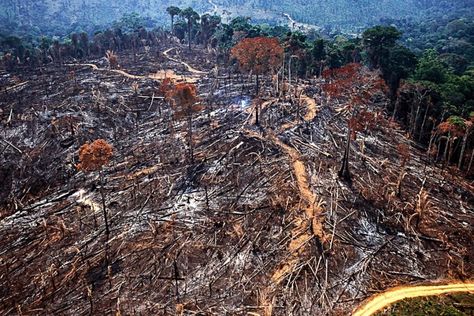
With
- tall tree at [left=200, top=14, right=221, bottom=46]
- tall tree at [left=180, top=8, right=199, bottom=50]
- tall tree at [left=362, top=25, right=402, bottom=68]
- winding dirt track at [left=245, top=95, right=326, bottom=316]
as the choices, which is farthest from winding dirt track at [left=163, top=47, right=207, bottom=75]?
winding dirt track at [left=245, top=95, right=326, bottom=316]

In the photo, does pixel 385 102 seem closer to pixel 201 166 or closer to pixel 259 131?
pixel 259 131

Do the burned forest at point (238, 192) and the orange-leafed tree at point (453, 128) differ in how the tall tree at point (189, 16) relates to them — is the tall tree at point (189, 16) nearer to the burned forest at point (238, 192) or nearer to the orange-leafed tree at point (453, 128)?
the burned forest at point (238, 192)

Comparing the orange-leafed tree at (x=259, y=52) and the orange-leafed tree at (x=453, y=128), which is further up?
the orange-leafed tree at (x=259, y=52)

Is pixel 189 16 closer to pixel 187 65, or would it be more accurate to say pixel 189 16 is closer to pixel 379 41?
pixel 187 65

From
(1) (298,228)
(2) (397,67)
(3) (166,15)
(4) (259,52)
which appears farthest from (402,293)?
(3) (166,15)

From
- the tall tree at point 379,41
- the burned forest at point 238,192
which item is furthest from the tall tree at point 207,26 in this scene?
the tall tree at point 379,41
